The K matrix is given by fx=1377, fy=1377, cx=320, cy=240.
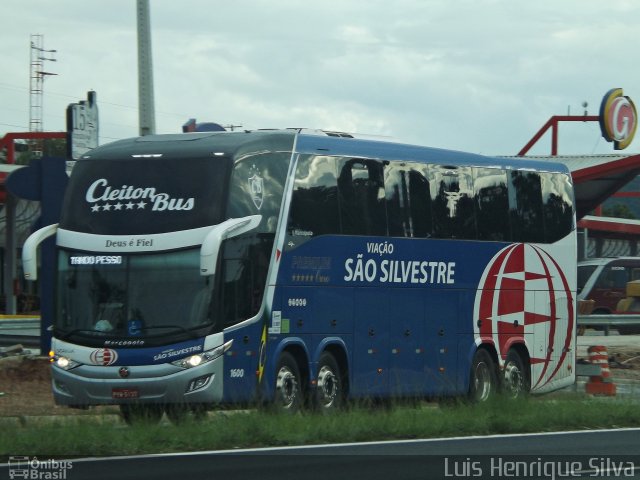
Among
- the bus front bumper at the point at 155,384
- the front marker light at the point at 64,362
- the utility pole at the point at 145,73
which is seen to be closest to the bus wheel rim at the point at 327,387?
the bus front bumper at the point at 155,384

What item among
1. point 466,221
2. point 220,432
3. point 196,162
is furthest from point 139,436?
point 466,221

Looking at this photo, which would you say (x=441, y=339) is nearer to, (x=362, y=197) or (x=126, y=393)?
(x=362, y=197)

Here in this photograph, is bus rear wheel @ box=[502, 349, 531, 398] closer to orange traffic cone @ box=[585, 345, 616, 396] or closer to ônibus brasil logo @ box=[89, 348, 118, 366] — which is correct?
orange traffic cone @ box=[585, 345, 616, 396]

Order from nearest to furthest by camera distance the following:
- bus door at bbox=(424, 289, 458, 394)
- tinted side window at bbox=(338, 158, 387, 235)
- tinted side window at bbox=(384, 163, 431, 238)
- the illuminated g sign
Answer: tinted side window at bbox=(338, 158, 387, 235)
tinted side window at bbox=(384, 163, 431, 238)
bus door at bbox=(424, 289, 458, 394)
the illuminated g sign

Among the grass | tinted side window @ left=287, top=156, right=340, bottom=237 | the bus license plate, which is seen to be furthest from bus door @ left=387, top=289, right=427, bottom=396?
the bus license plate

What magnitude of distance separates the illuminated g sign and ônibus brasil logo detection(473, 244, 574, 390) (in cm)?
3473

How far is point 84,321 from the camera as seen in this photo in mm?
17234

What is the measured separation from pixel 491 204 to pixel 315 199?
4596 millimetres

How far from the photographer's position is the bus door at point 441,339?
A: 21.2 metres

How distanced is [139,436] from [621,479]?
4.75 meters

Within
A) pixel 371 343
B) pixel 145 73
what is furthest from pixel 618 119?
pixel 371 343

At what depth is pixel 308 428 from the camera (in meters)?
14.8

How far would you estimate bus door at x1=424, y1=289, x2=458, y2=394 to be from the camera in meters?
21.2

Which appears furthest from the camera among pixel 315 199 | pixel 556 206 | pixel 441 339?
pixel 556 206
